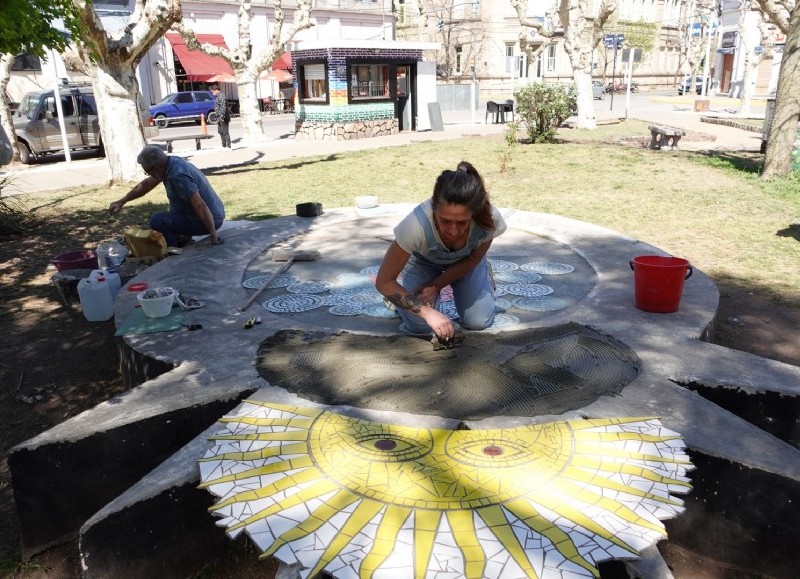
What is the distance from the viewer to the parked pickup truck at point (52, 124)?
1587cm

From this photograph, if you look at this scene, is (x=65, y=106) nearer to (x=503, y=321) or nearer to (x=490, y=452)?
(x=503, y=321)

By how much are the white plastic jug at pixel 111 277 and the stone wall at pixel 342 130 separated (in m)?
15.0

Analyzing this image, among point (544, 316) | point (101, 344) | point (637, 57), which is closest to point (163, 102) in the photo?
point (101, 344)

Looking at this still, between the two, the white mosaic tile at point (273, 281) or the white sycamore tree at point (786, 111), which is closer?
the white mosaic tile at point (273, 281)

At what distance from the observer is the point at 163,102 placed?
2578cm

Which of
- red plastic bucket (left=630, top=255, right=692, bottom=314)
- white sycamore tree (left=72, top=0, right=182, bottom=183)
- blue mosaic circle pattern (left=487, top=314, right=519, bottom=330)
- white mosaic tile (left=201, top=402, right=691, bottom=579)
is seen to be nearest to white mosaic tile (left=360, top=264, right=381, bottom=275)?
blue mosaic circle pattern (left=487, top=314, right=519, bottom=330)

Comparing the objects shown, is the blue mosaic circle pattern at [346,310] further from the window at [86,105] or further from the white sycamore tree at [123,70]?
the window at [86,105]

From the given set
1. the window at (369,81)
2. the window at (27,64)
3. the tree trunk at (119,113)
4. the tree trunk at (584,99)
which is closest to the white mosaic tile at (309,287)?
the tree trunk at (119,113)

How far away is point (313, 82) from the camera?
19.8 metres

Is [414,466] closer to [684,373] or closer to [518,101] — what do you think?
[684,373]

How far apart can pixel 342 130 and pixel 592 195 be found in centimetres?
1143

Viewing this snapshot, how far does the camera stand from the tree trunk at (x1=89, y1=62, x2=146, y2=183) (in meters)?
10.7

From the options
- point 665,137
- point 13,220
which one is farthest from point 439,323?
point 665,137

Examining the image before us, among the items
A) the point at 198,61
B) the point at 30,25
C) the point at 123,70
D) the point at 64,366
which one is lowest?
the point at 64,366
